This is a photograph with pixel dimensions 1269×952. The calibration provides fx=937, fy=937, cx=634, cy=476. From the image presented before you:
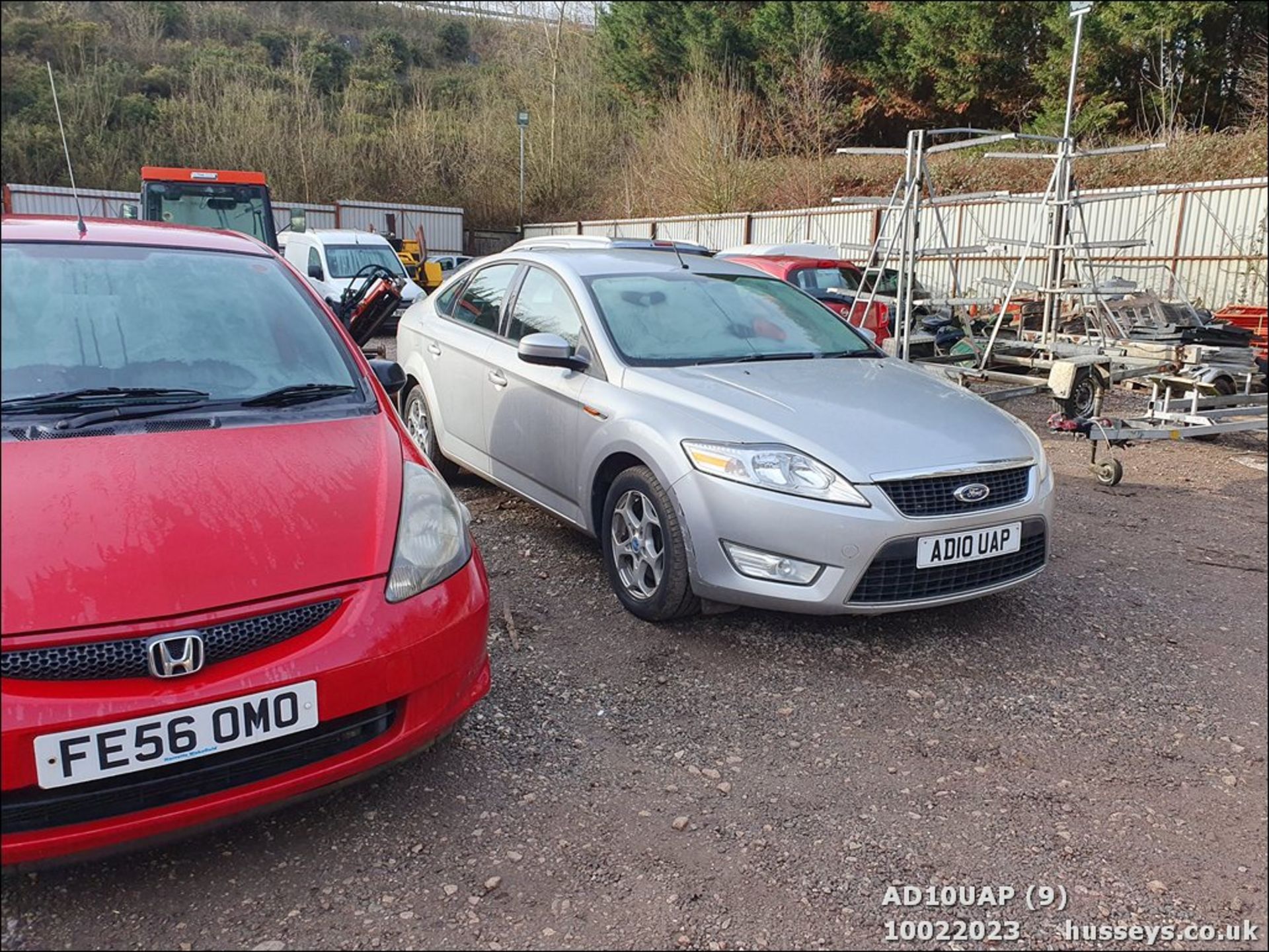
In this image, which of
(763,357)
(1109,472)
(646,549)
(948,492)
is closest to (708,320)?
(763,357)

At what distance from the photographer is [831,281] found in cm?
1171

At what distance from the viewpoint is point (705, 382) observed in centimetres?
390

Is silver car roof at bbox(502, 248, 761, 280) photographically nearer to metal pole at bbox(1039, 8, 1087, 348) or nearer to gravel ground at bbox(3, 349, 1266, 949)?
gravel ground at bbox(3, 349, 1266, 949)

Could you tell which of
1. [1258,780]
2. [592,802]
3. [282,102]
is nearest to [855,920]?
[592,802]

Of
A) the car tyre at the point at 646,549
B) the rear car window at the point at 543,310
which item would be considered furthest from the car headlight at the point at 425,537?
the rear car window at the point at 543,310

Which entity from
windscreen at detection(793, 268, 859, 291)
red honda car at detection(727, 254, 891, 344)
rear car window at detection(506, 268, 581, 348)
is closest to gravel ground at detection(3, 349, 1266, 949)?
rear car window at detection(506, 268, 581, 348)

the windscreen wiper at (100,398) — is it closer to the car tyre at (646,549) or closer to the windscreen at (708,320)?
the car tyre at (646,549)

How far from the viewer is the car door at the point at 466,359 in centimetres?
500

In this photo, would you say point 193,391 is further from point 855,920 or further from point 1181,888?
point 1181,888

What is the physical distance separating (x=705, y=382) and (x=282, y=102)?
298cm

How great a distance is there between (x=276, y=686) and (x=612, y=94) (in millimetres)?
30223

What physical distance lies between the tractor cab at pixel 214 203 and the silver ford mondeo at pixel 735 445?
35.0 ft

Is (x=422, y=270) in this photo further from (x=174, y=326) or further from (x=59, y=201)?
(x=174, y=326)

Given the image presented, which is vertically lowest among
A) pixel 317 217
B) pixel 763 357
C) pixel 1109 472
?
pixel 1109 472
